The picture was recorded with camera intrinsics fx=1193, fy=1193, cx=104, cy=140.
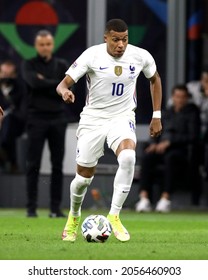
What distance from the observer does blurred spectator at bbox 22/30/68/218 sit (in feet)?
53.8

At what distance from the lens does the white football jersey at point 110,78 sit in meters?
12.0

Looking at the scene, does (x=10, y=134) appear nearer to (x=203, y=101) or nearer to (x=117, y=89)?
(x=203, y=101)

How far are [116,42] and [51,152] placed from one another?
475cm

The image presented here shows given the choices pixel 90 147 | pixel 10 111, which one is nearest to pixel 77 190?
pixel 90 147

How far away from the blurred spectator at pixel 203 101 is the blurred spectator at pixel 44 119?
9.45 feet

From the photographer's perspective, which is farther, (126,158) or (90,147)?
A: (90,147)

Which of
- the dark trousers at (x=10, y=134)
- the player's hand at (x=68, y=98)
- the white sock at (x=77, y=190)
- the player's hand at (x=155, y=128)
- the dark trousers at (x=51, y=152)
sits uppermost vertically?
the player's hand at (x=68, y=98)

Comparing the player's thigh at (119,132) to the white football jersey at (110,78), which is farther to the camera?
the white football jersey at (110,78)

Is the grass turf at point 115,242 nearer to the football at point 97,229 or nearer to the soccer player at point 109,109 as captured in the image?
the football at point 97,229

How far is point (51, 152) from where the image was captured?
16453 millimetres

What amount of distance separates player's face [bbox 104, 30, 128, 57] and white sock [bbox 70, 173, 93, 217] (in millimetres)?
1288

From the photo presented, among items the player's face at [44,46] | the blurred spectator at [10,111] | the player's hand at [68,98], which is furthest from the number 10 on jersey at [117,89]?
the blurred spectator at [10,111]

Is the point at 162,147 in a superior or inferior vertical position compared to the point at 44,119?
inferior

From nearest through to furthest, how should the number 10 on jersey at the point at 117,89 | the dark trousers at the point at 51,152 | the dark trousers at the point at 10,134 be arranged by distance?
1. the number 10 on jersey at the point at 117,89
2. the dark trousers at the point at 51,152
3. the dark trousers at the point at 10,134
